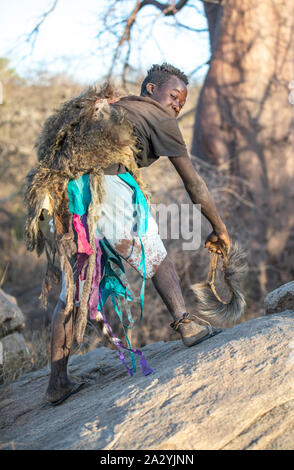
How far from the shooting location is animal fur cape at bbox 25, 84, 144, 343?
245 centimetres

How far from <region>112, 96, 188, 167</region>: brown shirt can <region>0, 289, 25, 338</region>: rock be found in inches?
88.2

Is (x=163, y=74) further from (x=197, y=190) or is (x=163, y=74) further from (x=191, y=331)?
(x=191, y=331)

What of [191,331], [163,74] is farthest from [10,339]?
[163,74]

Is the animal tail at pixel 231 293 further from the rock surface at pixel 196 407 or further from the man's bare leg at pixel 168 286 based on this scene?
the man's bare leg at pixel 168 286

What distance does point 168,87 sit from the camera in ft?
8.99

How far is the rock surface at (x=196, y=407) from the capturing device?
5.64 feet

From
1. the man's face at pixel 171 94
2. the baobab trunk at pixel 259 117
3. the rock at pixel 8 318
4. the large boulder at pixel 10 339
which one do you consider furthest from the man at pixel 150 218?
the baobab trunk at pixel 259 117

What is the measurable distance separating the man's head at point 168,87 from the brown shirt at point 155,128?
0.19m

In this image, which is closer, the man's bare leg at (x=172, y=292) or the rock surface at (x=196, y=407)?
the rock surface at (x=196, y=407)

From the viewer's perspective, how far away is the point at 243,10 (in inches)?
223
